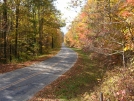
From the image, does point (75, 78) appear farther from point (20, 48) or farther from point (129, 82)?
point (20, 48)

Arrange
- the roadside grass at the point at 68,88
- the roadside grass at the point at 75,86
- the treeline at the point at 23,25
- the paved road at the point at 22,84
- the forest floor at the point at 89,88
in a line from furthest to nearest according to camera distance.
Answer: the treeline at the point at 23,25 < the roadside grass at the point at 75,86 < the roadside grass at the point at 68,88 < the paved road at the point at 22,84 < the forest floor at the point at 89,88

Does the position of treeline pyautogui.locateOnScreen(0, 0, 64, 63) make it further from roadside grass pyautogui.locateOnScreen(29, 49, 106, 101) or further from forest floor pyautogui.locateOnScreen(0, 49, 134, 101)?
roadside grass pyautogui.locateOnScreen(29, 49, 106, 101)

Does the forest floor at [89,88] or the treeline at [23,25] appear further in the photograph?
the treeline at [23,25]

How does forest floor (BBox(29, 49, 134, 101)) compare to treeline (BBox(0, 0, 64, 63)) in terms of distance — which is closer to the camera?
forest floor (BBox(29, 49, 134, 101))

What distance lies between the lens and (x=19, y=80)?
18.3 meters

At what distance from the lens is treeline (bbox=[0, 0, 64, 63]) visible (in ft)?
93.2

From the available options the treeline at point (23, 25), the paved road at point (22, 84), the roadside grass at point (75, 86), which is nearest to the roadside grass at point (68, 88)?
the roadside grass at point (75, 86)

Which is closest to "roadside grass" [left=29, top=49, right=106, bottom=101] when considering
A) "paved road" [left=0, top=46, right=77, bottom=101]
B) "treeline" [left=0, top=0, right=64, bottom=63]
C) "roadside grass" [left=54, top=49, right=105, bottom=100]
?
"roadside grass" [left=54, top=49, right=105, bottom=100]

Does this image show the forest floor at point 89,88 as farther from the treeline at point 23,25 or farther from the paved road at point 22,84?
the treeline at point 23,25

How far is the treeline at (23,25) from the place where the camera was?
28.4 meters

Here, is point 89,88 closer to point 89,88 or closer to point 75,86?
point 89,88

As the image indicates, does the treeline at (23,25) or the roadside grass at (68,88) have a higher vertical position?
the treeline at (23,25)

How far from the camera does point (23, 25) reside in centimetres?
3566

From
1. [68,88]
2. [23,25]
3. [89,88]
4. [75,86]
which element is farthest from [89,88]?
[23,25]
